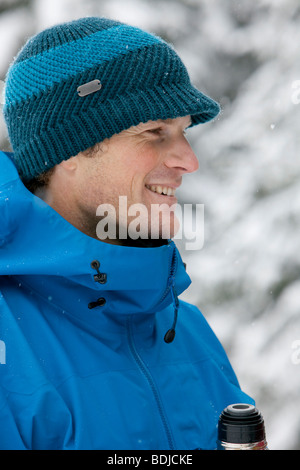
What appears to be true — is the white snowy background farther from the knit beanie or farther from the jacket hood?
the jacket hood

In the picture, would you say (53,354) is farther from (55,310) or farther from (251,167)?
(251,167)

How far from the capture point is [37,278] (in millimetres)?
1633

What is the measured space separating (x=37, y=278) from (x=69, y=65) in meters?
0.63

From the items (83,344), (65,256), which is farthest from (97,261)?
(83,344)

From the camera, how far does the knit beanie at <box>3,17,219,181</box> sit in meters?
1.76

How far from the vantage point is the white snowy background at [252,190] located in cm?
384

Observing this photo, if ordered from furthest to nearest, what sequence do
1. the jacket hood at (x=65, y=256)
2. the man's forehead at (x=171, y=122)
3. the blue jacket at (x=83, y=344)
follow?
the man's forehead at (x=171, y=122) → the jacket hood at (x=65, y=256) → the blue jacket at (x=83, y=344)

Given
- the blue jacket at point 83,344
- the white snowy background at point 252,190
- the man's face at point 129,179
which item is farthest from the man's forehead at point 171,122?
the white snowy background at point 252,190

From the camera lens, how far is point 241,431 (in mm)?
1222

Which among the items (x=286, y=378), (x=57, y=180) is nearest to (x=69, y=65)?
(x=57, y=180)

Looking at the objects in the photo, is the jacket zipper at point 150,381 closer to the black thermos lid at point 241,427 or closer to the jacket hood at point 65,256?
the jacket hood at point 65,256

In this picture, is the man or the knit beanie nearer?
the man

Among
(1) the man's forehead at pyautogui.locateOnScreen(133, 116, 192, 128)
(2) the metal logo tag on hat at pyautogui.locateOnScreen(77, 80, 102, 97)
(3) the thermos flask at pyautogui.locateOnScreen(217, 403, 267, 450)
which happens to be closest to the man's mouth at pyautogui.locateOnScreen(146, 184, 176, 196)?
(1) the man's forehead at pyautogui.locateOnScreen(133, 116, 192, 128)

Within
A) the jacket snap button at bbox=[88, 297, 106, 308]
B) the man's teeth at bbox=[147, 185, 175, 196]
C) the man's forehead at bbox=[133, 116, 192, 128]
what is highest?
the man's forehead at bbox=[133, 116, 192, 128]
